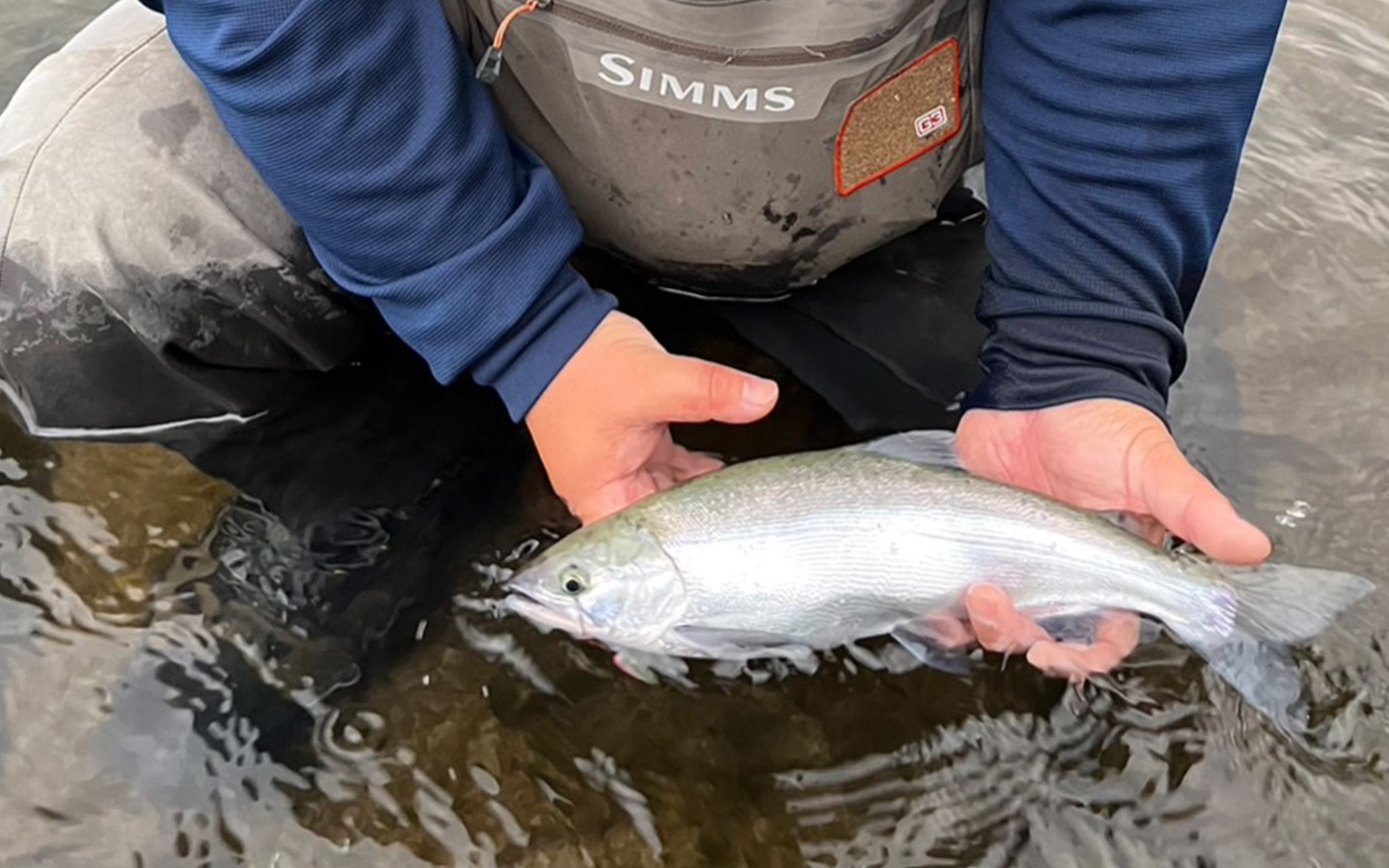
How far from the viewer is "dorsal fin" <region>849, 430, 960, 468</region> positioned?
173 cm

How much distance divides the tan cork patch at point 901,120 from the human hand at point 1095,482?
42cm

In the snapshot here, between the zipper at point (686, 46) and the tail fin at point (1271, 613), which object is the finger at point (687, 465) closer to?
the zipper at point (686, 46)

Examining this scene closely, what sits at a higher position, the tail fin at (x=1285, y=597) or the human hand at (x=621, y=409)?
the human hand at (x=621, y=409)

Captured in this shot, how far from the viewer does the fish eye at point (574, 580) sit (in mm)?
1683

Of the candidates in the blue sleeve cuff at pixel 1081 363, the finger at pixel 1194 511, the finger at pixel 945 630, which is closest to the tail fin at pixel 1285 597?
the finger at pixel 1194 511

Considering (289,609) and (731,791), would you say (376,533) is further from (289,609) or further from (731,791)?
(731,791)

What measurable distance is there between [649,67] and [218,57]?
57cm

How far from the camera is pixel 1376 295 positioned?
263 cm

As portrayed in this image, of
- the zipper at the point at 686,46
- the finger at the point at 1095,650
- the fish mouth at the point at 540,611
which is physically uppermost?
the zipper at the point at 686,46

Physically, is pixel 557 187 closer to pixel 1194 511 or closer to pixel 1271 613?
pixel 1194 511

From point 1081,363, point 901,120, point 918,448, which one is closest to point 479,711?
point 918,448

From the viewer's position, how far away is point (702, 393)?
169 cm

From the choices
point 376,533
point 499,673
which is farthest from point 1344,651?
point 376,533

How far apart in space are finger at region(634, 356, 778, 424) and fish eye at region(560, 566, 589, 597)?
0.75 feet
